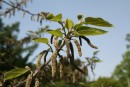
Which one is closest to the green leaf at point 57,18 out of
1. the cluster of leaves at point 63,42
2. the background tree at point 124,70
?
the cluster of leaves at point 63,42

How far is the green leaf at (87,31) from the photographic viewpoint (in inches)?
61.4

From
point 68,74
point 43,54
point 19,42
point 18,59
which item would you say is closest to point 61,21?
point 43,54

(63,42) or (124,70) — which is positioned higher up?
(63,42)

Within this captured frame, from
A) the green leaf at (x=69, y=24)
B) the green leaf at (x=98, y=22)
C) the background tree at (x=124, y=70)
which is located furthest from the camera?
the background tree at (x=124, y=70)

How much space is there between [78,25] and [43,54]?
0.29 m

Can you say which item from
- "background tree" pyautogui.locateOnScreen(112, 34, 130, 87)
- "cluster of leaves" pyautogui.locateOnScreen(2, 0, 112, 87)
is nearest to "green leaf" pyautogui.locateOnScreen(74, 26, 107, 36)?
"cluster of leaves" pyautogui.locateOnScreen(2, 0, 112, 87)

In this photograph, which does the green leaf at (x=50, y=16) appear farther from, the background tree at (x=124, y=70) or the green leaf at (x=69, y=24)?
the background tree at (x=124, y=70)

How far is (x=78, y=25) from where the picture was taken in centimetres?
165

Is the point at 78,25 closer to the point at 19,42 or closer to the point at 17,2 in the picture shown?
the point at 17,2

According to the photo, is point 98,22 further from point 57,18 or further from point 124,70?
point 124,70

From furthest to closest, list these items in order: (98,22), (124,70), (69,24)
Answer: (124,70) → (69,24) → (98,22)

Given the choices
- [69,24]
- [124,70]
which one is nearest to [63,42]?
[69,24]

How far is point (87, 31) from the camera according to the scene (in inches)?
62.6

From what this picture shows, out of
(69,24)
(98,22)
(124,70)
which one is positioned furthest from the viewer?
(124,70)
